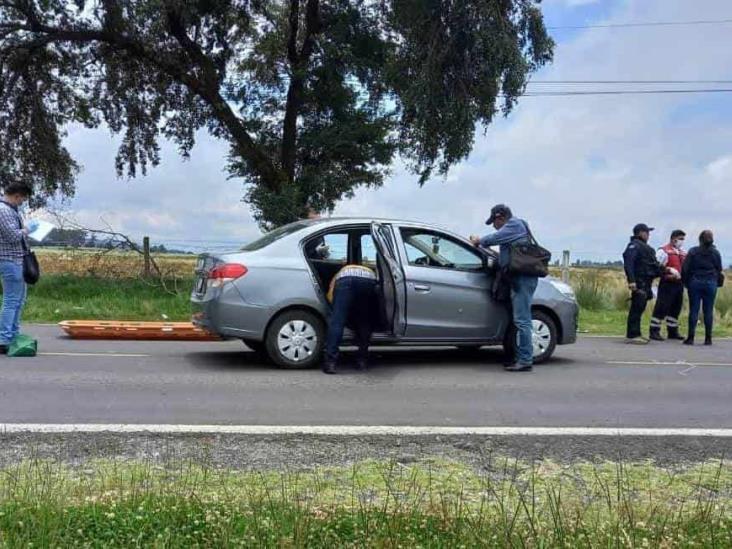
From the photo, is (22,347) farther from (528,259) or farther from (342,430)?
(528,259)

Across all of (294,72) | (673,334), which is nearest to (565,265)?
(673,334)

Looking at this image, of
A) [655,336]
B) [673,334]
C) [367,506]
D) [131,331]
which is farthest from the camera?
[673,334]

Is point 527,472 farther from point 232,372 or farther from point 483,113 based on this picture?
point 483,113

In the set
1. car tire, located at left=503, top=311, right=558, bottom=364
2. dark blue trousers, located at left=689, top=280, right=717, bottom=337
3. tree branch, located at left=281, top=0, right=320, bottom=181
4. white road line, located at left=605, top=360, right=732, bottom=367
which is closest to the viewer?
car tire, located at left=503, top=311, right=558, bottom=364

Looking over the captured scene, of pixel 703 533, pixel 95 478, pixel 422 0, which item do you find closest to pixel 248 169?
pixel 422 0

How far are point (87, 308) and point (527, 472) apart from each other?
1163cm

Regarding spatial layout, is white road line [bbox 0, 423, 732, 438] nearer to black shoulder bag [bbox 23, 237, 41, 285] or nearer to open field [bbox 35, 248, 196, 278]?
black shoulder bag [bbox 23, 237, 41, 285]

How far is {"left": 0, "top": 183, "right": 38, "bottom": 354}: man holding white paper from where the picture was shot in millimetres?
8539

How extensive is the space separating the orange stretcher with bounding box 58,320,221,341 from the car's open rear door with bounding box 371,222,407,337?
3.40 meters

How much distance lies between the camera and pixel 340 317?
7.77m

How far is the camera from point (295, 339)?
809 cm

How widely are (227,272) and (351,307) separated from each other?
1344 millimetres

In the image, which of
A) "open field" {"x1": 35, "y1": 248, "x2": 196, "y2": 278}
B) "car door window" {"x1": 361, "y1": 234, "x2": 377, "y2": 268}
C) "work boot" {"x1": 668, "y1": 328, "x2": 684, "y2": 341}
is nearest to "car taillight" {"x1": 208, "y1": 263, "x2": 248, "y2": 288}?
"car door window" {"x1": 361, "y1": 234, "x2": 377, "y2": 268}

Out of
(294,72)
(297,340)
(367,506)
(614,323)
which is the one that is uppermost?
(294,72)
